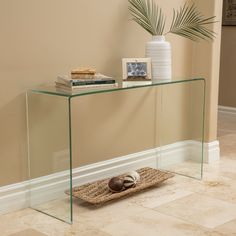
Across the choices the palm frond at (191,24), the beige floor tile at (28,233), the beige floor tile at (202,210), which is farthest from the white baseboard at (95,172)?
the palm frond at (191,24)

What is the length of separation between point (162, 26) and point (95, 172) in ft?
3.61

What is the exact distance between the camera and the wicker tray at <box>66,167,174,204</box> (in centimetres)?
292

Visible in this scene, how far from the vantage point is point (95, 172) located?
10.6 feet

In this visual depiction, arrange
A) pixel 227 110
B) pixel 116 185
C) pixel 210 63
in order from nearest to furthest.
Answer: pixel 116 185 < pixel 210 63 < pixel 227 110

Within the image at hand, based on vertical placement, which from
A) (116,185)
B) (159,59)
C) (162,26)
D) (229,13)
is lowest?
(116,185)

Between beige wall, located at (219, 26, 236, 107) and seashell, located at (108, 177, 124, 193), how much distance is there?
2.91 meters

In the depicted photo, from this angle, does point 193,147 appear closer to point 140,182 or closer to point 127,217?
point 140,182

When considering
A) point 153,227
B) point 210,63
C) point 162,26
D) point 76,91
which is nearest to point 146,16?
point 162,26

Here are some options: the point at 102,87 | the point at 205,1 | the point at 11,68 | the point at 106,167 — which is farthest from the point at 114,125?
the point at 205,1

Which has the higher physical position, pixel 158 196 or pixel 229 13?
pixel 229 13

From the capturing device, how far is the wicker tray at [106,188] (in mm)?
2916

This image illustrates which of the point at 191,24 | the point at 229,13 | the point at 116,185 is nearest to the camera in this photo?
the point at 116,185

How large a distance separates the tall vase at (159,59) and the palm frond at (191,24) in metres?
0.20

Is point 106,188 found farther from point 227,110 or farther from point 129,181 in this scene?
point 227,110
